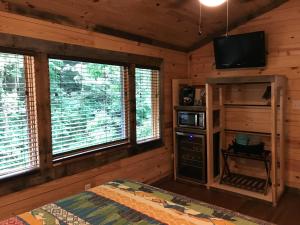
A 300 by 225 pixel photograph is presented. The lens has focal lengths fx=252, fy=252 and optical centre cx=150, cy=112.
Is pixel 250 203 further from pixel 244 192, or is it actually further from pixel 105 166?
pixel 105 166

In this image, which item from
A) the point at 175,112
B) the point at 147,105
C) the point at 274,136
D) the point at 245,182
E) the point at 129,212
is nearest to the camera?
the point at 129,212

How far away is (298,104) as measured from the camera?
10.8 feet

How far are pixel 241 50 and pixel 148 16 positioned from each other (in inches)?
56.4

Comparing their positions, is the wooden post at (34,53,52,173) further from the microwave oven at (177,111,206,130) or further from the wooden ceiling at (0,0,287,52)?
the microwave oven at (177,111,206,130)

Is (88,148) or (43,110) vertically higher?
(43,110)

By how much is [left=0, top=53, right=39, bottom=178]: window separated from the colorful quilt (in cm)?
73

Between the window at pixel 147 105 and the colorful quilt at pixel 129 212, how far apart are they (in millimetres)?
1679

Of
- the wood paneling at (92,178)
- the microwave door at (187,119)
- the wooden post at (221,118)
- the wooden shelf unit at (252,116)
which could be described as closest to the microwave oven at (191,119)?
the microwave door at (187,119)

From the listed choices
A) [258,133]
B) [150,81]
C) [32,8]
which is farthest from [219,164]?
[32,8]

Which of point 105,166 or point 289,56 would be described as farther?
point 289,56

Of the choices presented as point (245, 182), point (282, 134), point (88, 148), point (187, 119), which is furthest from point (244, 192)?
point (88, 148)

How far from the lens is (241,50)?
3484 mm

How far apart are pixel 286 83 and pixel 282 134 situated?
688 millimetres

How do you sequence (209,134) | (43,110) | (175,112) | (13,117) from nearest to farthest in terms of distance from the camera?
(13,117) < (43,110) < (209,134) < (175,112)
